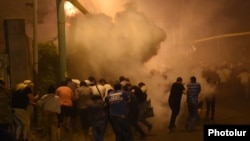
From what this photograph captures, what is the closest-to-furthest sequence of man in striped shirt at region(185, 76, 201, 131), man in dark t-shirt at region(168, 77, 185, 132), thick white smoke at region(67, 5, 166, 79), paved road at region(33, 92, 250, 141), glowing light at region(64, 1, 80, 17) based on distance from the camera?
paved road at region(33, 92, 250, 141), man in dark t-shirt at region(168, 77, 185, 132), man in striped shirt at region(185, 76, 201, 131), thick white smoke at region(67, 5, 166, 79), glowing light at region(64, 1, 80, 17)

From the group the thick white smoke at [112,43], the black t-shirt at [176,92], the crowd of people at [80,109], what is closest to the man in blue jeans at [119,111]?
the crowd of people at [80,109]

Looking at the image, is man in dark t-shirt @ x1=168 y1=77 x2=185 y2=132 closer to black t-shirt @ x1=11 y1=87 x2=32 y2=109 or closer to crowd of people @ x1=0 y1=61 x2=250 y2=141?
crowd of people @ x1=0 y1=61 x2=250 y2=141

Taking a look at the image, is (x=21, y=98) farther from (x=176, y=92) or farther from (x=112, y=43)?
(x=112, y=43)

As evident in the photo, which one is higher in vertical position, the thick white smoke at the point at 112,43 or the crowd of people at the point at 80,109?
the thick white smoke at the point at 112,43

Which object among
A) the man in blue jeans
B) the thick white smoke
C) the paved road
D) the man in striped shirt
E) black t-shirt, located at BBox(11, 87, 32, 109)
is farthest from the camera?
the thick white smoke

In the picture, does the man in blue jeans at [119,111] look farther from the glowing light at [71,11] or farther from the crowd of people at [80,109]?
the glowing light at [71,11]

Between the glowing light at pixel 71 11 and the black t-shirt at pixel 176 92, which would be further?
the glowing light at pixel 71 11

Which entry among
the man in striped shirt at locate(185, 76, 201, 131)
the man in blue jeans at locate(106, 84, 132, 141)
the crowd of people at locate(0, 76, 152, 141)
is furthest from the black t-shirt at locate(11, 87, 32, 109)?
the man in striped shirt at locate(185, 76, 201, 131)

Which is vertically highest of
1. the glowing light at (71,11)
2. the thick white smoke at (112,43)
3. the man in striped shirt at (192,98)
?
the glowing light at (71,11)

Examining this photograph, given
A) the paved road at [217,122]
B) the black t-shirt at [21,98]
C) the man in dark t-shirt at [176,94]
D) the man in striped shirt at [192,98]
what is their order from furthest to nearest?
the man in striped shirt at [192,98] < the man in dark t-shirt at [176,94] < the paved road at [217,122] < the black t-shirt at [21,98]

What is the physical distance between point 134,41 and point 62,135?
8761mm

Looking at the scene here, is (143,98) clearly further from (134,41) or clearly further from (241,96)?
(241,96)

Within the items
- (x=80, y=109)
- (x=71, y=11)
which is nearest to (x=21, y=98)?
(x=80, y=109)

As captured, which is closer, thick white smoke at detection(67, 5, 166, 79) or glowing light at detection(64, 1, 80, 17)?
thick white smoke at detection(67, 5, 166, 79)
